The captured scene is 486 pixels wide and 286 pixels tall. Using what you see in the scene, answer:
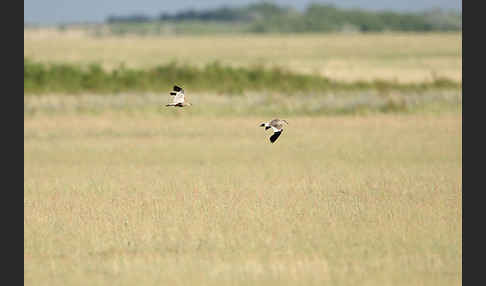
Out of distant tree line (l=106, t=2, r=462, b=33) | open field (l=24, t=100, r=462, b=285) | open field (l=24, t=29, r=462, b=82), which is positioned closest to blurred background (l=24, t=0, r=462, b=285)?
open field (l=24, t=100, r=462, b=285)

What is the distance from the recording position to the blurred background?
10.2 meters

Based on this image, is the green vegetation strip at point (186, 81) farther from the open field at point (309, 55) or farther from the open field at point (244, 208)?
the open field at point (309, 55)

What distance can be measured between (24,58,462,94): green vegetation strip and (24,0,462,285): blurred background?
10 centimetres

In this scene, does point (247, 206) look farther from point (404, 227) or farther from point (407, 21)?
point (407, 21)

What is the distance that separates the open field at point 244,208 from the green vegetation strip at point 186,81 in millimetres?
8427

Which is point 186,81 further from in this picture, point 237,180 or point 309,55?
point 309,55

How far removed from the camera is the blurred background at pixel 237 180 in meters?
10.2

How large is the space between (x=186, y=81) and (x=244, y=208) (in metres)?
20.4

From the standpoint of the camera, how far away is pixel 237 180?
1588cm

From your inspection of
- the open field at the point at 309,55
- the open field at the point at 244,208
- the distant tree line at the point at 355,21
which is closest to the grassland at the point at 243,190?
the open field at the point at 244,208

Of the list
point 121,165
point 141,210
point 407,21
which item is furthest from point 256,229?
point 407,21

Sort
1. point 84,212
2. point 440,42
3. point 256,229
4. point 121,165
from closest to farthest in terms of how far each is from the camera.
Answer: point 256,229 → point 84,212 → point 121,165 → point 440,42

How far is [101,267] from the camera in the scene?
10.0 m

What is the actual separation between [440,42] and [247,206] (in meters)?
73.3
